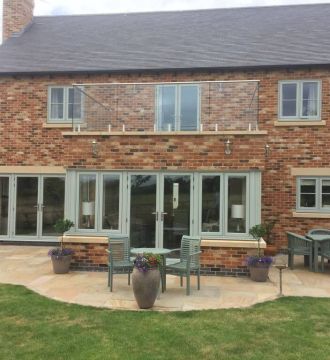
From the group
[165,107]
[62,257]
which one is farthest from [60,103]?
[62,257]

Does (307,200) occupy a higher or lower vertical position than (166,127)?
lower

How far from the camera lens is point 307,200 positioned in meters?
12.0

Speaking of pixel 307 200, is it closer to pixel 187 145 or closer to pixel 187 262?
pixel 187 145

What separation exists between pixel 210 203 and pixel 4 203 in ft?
25.3

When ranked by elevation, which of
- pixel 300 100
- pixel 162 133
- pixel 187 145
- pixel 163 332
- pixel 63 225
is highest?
pixel 300 100

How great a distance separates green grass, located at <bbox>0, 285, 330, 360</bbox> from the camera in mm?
4798

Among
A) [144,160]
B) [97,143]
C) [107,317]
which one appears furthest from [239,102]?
[107,317]

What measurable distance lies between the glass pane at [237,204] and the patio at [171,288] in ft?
3.91

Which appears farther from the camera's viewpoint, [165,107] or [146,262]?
[165,107]

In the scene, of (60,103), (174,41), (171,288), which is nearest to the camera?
(171,288)

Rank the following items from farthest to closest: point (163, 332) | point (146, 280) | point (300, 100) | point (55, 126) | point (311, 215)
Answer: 1. point (55, 126)
2. point (300, 100)
3. point (311, 215)
4. point (146, 280)
5. point (163, 332)

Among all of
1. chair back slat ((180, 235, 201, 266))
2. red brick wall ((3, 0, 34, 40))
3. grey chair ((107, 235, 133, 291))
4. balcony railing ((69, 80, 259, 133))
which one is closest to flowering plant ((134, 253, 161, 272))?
grey chair ((107, 235, 133, 291))

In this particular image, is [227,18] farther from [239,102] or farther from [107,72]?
[239,102]

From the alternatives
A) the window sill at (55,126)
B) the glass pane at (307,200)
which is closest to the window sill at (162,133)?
the window sill at (55,126)
